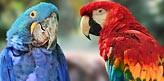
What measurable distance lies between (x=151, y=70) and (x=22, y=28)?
262 millimetres

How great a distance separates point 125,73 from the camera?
67 centimetres

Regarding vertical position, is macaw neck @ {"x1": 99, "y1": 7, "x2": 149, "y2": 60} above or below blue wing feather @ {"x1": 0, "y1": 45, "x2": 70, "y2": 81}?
above

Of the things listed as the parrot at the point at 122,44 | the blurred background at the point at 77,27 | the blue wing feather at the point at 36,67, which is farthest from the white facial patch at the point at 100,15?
the blurred background at the point at 77,27

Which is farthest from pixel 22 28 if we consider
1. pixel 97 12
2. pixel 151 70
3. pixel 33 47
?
pixel 151 70

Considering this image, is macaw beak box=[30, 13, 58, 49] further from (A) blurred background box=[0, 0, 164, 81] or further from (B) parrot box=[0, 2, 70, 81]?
(A) blurred background box=[0, 0, 164, 81]

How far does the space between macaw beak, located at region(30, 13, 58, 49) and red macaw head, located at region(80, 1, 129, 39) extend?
0.06m

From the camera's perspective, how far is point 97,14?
0.72m

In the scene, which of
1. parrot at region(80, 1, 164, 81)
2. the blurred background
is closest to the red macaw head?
parrot at region(80, 1, 164, 81)

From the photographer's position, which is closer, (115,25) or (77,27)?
(115,25)

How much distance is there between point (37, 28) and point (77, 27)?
78 cm

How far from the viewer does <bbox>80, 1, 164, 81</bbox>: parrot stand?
2.19 ft

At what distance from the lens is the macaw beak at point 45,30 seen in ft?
2.36

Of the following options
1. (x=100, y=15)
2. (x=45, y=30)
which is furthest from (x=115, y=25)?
(x=45, y=30)

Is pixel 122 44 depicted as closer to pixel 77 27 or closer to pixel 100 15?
pixel 100 15
